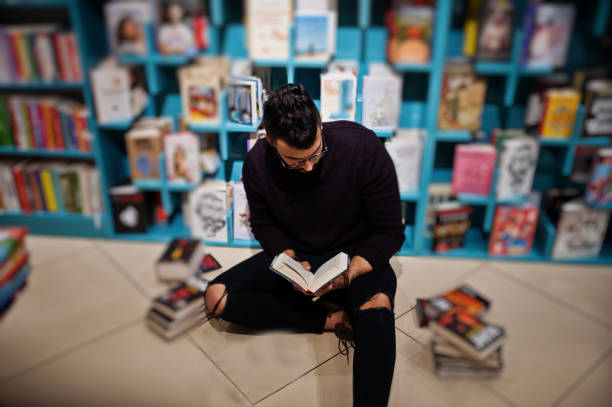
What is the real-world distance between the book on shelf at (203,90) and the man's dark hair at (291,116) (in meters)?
1.33

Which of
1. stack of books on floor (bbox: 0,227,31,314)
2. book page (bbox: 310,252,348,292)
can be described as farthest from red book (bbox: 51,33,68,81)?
book page (bbox: 310,252,348,292)

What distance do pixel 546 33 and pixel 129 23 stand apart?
203cm

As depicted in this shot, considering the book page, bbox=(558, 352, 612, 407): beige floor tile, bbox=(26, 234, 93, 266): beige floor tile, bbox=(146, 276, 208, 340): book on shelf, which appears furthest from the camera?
bbox=(26, 234, 93, 266): beige floor tile

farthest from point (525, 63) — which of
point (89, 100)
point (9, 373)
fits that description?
point (9, 373)

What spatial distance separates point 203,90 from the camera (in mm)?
2377

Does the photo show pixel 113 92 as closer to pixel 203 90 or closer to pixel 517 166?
pixel 203 90

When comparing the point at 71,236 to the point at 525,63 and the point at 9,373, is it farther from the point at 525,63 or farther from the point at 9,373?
the point at 525,63

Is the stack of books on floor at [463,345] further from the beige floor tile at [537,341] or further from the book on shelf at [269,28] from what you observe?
the book on shelf at [269,28]

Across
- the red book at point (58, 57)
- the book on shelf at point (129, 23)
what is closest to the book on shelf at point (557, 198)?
the book on shelf at point (129, 23)

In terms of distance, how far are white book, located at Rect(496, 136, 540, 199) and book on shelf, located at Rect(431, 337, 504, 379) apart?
0.95 meters

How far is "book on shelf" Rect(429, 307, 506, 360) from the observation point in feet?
5.75

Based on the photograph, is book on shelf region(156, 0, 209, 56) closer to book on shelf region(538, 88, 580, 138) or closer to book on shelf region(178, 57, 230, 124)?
book on shelf region(178, 57, 230, 124)

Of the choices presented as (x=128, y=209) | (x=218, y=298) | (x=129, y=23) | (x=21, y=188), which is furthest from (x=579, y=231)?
(x=21, y=188)

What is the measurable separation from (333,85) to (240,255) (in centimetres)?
53
